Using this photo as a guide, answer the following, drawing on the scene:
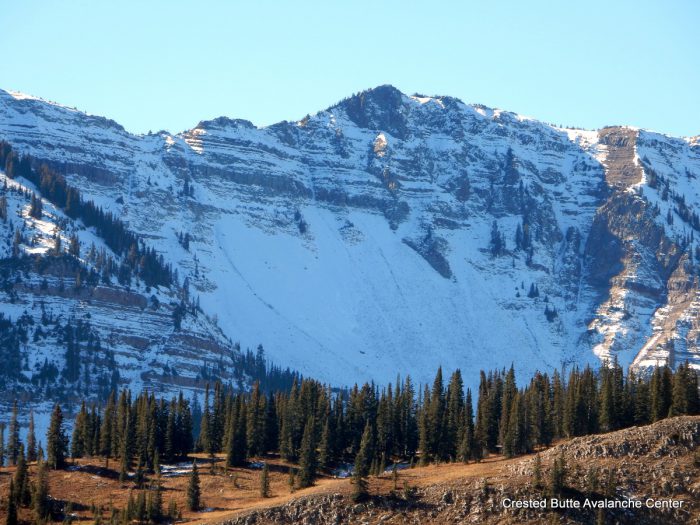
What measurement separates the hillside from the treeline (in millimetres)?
12901

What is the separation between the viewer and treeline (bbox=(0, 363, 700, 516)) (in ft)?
562

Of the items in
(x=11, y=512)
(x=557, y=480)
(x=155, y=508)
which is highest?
(x=557, y=480)

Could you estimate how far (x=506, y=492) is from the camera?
136875 mm

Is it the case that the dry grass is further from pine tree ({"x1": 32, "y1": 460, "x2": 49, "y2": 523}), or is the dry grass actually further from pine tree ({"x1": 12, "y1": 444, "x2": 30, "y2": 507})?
pine tree ({"x1": 12, "y1": 444, "x2": 30, "y2": 507})

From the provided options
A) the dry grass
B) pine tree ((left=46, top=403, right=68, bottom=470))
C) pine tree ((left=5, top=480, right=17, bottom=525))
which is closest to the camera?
the dry grass

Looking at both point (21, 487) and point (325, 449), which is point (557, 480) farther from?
point (21, 487)

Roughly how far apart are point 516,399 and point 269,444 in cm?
3770

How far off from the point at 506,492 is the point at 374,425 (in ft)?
185

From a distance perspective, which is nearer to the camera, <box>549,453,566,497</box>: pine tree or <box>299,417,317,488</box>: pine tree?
<box>549,453,566,497</box>: pine tree

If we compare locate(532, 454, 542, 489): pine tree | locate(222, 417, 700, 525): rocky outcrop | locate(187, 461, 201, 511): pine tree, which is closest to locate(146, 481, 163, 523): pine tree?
locate(187, 461, 201, 511): pine tree

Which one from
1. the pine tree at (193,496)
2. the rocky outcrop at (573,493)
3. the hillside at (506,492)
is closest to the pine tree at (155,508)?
the hillside at (506,492)

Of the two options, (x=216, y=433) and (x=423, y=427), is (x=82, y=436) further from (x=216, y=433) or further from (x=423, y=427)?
(x=423, y=427)

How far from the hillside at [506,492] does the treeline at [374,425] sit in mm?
12901

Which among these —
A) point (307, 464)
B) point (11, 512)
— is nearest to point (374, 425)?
point (307, 464)
